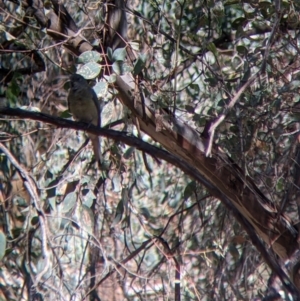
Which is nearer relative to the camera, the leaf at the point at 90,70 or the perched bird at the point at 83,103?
the leaf at the point at 90,70

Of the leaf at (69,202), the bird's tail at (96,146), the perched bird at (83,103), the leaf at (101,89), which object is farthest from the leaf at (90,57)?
the perched bird at (83,103)

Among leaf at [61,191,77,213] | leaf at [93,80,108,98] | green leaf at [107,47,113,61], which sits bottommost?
leaf at [61,191,77,213]

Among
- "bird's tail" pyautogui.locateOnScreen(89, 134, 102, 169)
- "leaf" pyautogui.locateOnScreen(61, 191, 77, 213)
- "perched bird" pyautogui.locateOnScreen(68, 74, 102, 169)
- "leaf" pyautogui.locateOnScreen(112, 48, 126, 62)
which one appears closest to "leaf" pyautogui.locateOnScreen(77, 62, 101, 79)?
"leaf" pyautogui.locateOnScreen(112, 48, 126, 62)

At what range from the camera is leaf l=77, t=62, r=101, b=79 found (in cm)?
310

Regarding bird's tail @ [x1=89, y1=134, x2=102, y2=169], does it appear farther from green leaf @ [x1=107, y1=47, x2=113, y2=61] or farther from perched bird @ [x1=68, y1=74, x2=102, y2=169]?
green leaf @ [x1=107, y1=47, x2=113, y2=61]

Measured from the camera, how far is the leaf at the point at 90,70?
3102mm

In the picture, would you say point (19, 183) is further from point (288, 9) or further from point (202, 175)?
point (288, 9)

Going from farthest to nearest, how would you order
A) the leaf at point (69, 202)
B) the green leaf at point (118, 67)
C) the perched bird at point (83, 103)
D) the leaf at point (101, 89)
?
the perched bird at point (83, 103) < the leaf at point (69, 202) < the green leaf at point (118, 67) < the leaf at point (101, 89)

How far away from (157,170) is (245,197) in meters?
1.78

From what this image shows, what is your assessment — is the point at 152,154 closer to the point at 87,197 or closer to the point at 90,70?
the point at 87,197

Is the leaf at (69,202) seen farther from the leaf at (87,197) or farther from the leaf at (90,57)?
the leaf at (90,57)

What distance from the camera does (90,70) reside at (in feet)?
10.2

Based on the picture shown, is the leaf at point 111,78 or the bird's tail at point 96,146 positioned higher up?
the bird's tail at point 96,146

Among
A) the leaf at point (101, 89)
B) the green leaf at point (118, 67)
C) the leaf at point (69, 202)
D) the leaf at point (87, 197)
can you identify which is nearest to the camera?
the leaf at point (101, 89)
